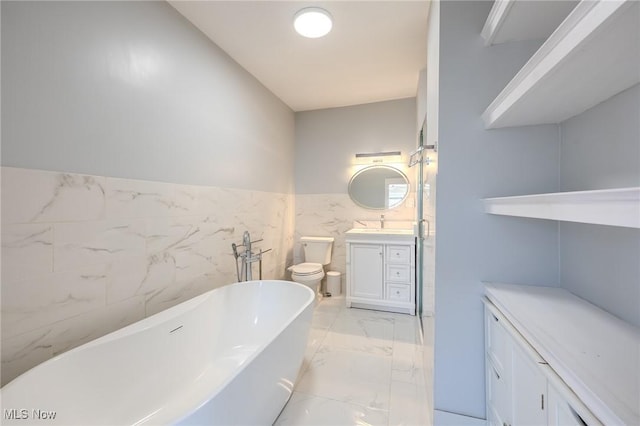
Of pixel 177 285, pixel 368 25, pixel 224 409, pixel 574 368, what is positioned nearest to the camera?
pixel 574 368

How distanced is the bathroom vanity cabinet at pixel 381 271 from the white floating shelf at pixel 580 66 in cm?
181

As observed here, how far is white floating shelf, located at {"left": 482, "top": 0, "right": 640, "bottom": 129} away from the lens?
554 mm

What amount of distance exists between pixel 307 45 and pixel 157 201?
173cm

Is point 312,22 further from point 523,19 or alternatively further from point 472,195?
point 472,195

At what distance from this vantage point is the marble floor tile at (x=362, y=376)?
4.63 ft

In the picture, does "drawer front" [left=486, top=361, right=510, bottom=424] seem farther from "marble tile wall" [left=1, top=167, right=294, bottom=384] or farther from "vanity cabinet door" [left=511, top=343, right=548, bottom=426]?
"marble tile wall" [left=1, top=167, right=294, bottom=384]

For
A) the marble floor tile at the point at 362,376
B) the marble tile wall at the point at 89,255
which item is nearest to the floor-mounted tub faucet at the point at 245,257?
the marble tile wall at the point at 89,255

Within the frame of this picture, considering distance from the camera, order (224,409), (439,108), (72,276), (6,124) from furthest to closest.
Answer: (439,108) < (72,276) < (6,124) < (224,409)

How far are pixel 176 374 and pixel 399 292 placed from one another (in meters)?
2.16

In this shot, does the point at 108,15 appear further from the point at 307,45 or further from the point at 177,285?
the point at 177,285

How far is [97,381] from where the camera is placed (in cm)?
105

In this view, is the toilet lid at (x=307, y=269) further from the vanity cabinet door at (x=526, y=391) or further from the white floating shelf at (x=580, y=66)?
the white floating shelf at (x=580, y=66)

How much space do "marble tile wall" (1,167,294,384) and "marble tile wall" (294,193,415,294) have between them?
5.20ft

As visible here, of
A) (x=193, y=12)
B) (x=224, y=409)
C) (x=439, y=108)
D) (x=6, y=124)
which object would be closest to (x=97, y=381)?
A: (x=224, y=409)
